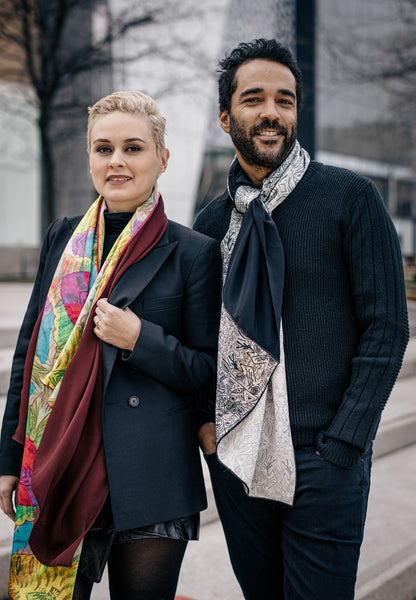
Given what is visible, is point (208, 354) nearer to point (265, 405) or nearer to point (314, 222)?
point (265, 405)

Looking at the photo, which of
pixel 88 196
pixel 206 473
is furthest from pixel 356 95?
pixel 206 473

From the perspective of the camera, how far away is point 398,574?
3.18 meters

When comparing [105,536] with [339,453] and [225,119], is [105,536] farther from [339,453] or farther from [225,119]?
[225,119]

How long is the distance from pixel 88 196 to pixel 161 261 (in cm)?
1889

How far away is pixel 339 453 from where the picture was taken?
5.90ft

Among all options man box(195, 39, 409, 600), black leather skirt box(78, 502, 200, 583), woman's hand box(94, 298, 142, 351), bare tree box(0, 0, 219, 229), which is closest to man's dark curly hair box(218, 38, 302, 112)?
man box(195, 39, 409, 600)

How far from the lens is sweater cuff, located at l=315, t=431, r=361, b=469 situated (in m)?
1.80

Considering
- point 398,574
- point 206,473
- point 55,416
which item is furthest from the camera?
point 206,473

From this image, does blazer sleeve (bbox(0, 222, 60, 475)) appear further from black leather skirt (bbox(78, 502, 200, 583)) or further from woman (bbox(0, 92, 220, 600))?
black leather skirt (bbox(78, 502, 200, 583))

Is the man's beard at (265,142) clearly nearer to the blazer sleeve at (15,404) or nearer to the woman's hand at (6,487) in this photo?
the blazer sleeve at (15,404)

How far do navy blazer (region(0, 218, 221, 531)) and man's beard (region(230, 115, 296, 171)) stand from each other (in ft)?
0.96

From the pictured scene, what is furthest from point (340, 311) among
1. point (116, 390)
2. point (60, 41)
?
point (60, 41)

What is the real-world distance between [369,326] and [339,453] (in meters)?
0.38

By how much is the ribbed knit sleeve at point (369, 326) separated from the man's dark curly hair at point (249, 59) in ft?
1.67
